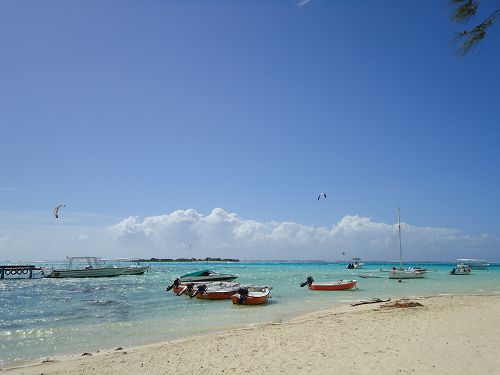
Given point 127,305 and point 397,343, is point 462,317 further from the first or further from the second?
point 127,305

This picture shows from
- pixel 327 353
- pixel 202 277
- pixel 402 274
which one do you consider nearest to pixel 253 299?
pixel 327 353

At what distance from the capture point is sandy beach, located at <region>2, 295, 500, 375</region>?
9.02m

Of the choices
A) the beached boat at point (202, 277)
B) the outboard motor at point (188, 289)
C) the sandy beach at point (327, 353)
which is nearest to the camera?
the sandy beach at point (327, 353)

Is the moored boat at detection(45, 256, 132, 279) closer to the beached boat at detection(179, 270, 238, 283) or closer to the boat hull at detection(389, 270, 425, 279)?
the beached boat at detection(179, 270, 238, 283)

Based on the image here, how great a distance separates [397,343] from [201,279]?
1463 inches

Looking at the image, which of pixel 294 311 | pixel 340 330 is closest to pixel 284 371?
pixel 340 330

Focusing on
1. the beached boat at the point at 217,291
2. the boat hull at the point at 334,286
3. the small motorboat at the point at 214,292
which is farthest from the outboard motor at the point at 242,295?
the boat hull at the point at 334,286

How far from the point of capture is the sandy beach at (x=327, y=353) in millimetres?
9023

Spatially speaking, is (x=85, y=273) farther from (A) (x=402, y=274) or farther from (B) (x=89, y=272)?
(A) (x=402, y=274)

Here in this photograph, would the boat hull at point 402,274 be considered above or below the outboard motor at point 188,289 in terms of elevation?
below

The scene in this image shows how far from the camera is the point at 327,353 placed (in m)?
10.3

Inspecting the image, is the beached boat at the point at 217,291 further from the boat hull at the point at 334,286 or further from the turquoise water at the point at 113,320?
the boat hull at the point at 334,286

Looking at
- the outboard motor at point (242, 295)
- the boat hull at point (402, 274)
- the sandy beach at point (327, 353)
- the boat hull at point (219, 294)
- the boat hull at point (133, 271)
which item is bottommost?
the boat hull at point (133, 271)

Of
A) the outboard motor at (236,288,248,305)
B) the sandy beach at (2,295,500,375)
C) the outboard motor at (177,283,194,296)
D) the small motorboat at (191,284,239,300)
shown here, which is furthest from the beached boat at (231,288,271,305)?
the sandy beach at (2,295,500,375)
